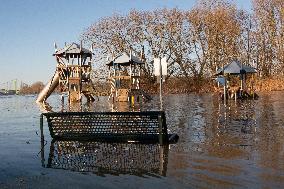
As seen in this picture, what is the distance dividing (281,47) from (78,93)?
108ft

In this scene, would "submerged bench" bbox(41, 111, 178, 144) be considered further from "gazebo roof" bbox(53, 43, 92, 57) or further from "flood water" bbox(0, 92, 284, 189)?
"gazebo roof" bbox(53, 43, 92, 57)

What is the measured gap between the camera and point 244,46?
57.4 meters

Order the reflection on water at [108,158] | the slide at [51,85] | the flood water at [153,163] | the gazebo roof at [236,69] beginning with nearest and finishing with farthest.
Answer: the flood water at [153,163] < the reflection on water at [108,158] < the gazebo roof at [236,69] < the slide at [51,85]

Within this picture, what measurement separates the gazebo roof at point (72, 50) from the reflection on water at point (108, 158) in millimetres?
20967

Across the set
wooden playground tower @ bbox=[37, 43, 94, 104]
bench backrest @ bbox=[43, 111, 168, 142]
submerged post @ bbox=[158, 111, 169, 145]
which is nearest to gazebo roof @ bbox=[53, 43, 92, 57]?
wooden playground tower @ bbox=[37, 43, 94, 104]

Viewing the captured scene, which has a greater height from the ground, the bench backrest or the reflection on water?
the bench backrest

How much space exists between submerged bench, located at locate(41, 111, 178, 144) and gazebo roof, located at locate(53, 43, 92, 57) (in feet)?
66.9

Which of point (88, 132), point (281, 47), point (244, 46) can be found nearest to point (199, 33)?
point (244, 46)

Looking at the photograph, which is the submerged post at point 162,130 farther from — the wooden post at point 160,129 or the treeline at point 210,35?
the treeline at point 210,35

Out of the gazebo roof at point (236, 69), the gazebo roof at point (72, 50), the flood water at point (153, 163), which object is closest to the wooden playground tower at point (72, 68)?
the gazebo roof at point (72, 50)

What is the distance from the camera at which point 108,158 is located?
28.0 feet

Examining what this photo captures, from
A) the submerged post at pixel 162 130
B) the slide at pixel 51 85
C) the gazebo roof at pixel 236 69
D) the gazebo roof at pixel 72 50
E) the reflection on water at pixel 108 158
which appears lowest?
the reflection on water at pixel 108 158

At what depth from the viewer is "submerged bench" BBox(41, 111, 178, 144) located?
9828mm

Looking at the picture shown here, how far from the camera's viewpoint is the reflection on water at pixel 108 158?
742 cm
